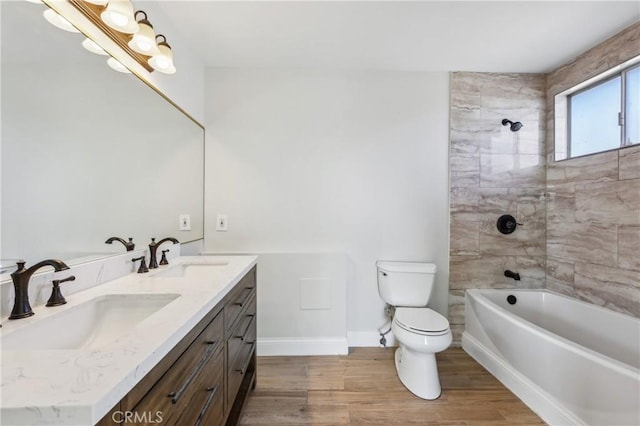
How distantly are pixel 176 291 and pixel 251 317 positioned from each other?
687mm

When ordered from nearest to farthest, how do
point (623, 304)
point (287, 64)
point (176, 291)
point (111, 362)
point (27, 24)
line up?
point (111, 362) → point (27, 24) → point (176, 291) → point (623, 304) → point (287, 64)

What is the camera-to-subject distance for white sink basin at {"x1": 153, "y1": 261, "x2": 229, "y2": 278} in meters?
1.33

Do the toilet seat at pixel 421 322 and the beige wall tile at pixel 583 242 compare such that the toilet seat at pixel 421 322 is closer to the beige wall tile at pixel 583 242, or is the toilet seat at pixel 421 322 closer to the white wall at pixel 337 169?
the white wall at pixel 337 169

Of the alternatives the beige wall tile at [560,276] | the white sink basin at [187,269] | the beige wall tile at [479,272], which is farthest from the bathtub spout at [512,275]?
the white sink basin at [187,269]

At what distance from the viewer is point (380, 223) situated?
2.15 metres

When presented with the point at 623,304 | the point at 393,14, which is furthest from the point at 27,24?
the point at 623,304

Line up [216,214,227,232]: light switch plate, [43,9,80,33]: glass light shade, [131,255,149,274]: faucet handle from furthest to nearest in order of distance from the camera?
1. [216,214,227,232]: light switch plate
2. [131,255,149,274]: faucet handle
3. [43,9,80,33]: glass light shade

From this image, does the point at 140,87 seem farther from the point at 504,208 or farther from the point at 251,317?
the point at 504,208

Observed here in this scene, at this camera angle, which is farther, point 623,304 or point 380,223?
point 380,223

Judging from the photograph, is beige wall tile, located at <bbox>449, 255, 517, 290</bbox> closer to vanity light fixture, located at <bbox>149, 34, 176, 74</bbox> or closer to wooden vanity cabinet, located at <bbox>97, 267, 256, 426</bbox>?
wooden vanity cabinet, located at <bbox>97, 267, 256, 426</bbox>

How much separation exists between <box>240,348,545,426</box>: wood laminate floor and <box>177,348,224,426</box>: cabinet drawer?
0.58 metres

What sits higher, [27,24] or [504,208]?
[27,24]

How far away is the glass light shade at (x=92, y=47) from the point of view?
1.03m

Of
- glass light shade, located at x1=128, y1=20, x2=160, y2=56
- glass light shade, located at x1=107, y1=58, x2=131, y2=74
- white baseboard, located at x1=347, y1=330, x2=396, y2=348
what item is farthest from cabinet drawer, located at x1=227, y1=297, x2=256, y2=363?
glass light shade, located at x1=128, y1=20, x2=160, y2=56
